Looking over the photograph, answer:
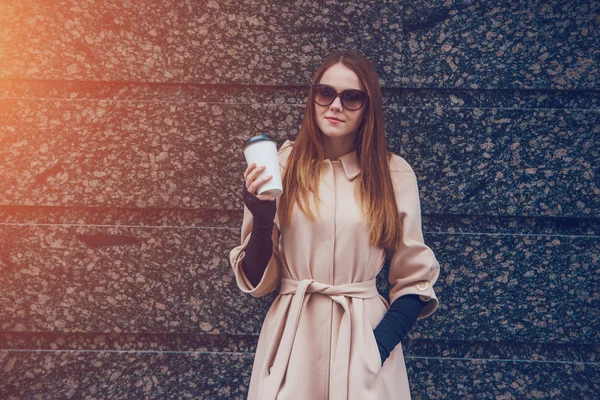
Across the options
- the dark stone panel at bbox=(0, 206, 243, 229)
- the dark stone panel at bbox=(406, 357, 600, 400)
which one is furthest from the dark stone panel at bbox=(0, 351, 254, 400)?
the dark stone panel at bbox=(406, 357, 600, 400)

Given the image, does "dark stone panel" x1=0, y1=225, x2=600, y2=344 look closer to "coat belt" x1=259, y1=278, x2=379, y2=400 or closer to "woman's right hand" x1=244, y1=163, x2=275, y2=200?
"coat belt" x1=259, y1=278, x2=379, y2=400

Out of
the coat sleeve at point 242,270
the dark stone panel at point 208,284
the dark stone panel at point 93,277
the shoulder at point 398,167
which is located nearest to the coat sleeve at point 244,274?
the coat sleeve at point 242,270

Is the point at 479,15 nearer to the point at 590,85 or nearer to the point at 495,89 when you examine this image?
the point at 495,89

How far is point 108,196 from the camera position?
3.07 m

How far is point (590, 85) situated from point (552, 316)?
4.50 ft

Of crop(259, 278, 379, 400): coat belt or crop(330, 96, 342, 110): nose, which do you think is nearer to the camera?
crop(259, 278, 379, 400): coat belt

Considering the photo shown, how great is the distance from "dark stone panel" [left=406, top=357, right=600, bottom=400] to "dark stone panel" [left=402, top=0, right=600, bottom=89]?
1652mm

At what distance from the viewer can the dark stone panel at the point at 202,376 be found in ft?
10.2

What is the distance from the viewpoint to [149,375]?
3.13m

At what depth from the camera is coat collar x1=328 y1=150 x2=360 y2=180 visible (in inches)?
88.0

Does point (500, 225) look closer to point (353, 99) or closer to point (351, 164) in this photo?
point (351, 164)

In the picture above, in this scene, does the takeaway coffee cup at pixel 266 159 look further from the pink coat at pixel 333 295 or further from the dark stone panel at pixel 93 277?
the dark stone panel at pixel 93 277

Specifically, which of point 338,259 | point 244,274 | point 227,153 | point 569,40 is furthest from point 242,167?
point 569,40

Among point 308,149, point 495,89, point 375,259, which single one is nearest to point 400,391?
point 375,259
